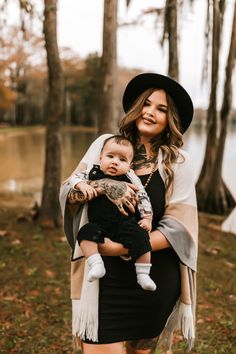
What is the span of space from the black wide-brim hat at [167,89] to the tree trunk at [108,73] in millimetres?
4184

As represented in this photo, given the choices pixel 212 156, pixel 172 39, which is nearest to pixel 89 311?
pixel 172 39

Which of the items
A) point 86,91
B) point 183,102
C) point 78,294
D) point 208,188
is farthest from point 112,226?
point 86,91

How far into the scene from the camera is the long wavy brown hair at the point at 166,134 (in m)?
2.07

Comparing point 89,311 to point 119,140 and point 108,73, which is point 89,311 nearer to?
point 119,140

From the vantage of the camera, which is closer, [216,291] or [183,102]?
[183,102]

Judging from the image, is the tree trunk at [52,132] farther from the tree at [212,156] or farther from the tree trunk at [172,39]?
the tree at [212,156]

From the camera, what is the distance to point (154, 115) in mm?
2094

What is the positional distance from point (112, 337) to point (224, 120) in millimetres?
7914

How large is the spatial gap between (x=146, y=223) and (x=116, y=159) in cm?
30

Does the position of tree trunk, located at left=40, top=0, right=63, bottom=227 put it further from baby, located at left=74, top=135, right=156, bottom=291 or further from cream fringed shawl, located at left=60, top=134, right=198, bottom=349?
baby, located at left=74, top=135, right=156, bottom=291

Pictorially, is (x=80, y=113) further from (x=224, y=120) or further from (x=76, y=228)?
(x=76, y=228)

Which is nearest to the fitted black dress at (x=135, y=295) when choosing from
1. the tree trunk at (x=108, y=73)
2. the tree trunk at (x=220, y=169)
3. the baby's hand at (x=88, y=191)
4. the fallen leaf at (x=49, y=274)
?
the baby's hand at (x=88, y=191)

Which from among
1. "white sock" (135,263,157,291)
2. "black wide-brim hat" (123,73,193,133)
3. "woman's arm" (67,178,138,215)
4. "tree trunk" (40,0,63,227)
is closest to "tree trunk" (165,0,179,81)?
"tree trunk" (40,0,63,227)

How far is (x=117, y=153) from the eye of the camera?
6.39 ft
